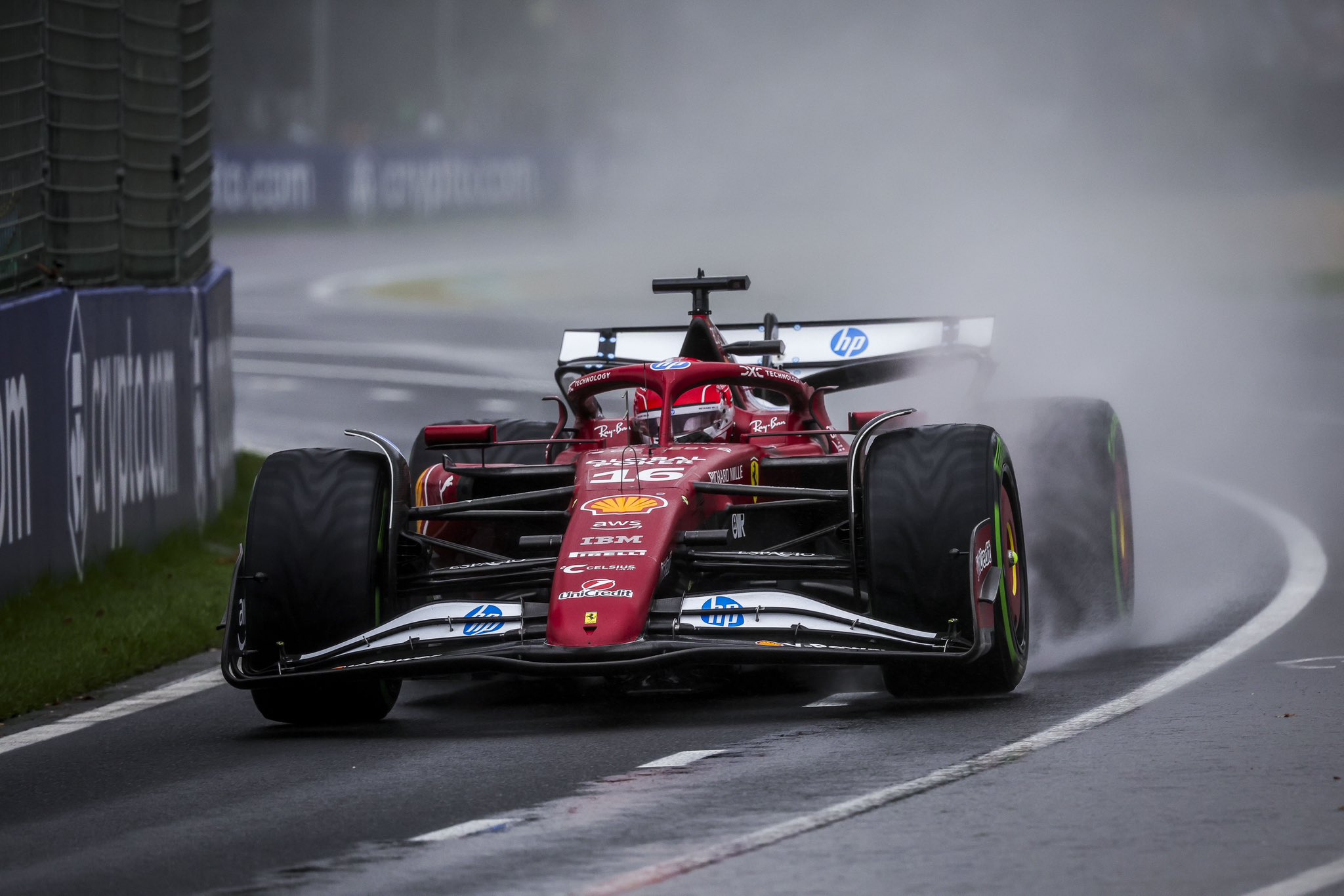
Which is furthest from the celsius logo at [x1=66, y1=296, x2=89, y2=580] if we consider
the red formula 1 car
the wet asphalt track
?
the red formula 1 car

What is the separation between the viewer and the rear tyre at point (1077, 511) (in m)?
10.1

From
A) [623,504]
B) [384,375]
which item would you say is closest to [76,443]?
[623,504]

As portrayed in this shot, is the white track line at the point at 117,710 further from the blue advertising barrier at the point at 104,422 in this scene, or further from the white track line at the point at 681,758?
the white track line at the point at 681,758

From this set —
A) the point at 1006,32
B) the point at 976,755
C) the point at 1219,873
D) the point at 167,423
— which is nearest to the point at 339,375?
the point at 167,423

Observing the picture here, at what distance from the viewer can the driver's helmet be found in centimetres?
950

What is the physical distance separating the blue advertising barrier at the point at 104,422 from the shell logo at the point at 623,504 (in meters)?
3.73

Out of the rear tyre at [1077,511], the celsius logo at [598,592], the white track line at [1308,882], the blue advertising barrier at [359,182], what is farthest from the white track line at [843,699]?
the blue advertising barrier at [359,182]

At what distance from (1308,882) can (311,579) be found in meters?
4.16

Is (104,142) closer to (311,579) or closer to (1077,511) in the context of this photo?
(311,579)

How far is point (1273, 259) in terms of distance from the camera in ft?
125

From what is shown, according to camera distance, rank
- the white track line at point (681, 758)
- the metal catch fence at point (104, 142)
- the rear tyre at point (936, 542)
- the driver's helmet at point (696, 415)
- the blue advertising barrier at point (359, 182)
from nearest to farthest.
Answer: the white track line at point (681, 758) → the rear tyre at point (936, 542) → the driver's helmet at point (696, 415) → the metal catch fence at point (104, 142) → the blue advertising barrier at point (359, 182)

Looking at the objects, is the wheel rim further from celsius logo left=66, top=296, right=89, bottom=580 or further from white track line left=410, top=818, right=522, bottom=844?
celsius logo left=66, top=296, right=89, bottom=580

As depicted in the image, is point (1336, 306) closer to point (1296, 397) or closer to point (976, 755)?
point (1296, 397)

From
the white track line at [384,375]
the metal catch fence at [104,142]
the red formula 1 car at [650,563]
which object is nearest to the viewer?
the red formula 1 car at [650,563]
